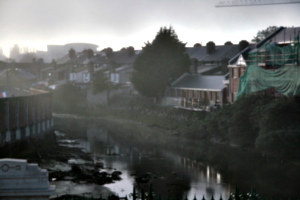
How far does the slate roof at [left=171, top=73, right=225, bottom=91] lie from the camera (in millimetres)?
63734

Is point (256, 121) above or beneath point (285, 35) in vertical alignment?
beneath

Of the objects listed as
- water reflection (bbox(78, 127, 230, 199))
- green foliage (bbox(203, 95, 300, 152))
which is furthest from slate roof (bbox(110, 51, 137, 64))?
water reflection (bbox(78, 127, 230, 199))

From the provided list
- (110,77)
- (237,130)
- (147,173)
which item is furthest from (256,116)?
(110,77)

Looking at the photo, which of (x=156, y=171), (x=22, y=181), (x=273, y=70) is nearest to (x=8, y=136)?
(x=156, y=171)

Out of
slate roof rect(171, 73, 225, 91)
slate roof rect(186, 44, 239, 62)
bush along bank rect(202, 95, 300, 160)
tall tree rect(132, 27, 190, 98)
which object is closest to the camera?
bush along bank rect(202, 95, 300, 160)

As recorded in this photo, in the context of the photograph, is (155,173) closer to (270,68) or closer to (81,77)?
(270,68)

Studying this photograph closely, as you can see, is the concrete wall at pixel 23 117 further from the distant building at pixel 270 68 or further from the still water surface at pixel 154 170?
the distant building at pixel 270 68

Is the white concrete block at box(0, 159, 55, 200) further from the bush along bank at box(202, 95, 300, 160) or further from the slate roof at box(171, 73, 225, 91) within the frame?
the slate roof at box(171, 73, 225, 91)

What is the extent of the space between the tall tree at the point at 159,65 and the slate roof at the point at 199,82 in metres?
1.65

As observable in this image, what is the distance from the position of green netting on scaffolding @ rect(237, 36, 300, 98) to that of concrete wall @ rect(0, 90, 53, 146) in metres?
22.4

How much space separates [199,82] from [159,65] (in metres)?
6.91

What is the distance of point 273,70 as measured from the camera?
4981 centimetres

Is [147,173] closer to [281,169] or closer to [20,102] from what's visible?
[281,169]

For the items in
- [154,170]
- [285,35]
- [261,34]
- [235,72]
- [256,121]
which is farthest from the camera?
[261,34]
